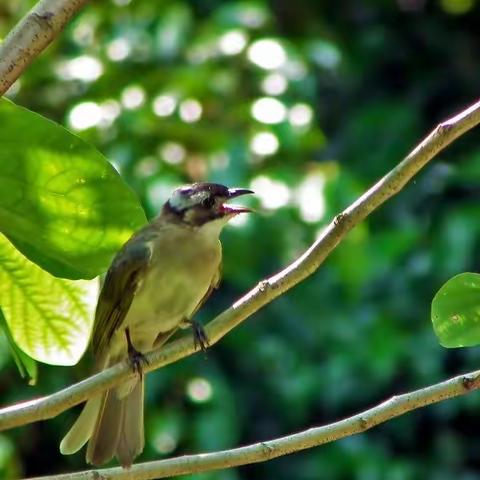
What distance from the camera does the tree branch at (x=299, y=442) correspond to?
1.73 metres

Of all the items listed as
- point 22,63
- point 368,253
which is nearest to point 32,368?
point 22,63

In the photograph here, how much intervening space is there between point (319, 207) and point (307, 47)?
1.12 m

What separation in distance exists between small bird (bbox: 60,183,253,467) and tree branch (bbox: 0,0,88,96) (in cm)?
137

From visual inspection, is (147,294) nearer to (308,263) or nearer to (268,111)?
(308,263)

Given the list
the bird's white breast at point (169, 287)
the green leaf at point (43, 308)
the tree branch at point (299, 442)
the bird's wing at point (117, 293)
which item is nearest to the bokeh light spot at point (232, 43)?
the bird's white breast at point (169, 287)

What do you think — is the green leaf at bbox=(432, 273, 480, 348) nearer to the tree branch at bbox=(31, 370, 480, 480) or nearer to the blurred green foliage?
the tree branch at bbox=(31, 370, 480, 480)

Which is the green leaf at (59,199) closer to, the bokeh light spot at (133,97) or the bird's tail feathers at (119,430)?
the bird's tail feathers at (119,430)

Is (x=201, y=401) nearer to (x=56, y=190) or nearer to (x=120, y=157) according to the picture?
(x=120, y=157)

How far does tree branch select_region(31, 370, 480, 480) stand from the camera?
5.69ft

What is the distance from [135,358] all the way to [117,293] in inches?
19.4

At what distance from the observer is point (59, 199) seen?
1.83m

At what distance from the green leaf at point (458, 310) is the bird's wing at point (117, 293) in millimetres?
1322

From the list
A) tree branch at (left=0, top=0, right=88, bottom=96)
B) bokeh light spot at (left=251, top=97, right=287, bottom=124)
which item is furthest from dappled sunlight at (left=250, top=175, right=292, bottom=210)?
tree branch at (left=0, top=0, right=88, bottom=96)

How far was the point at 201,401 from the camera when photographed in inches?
176
